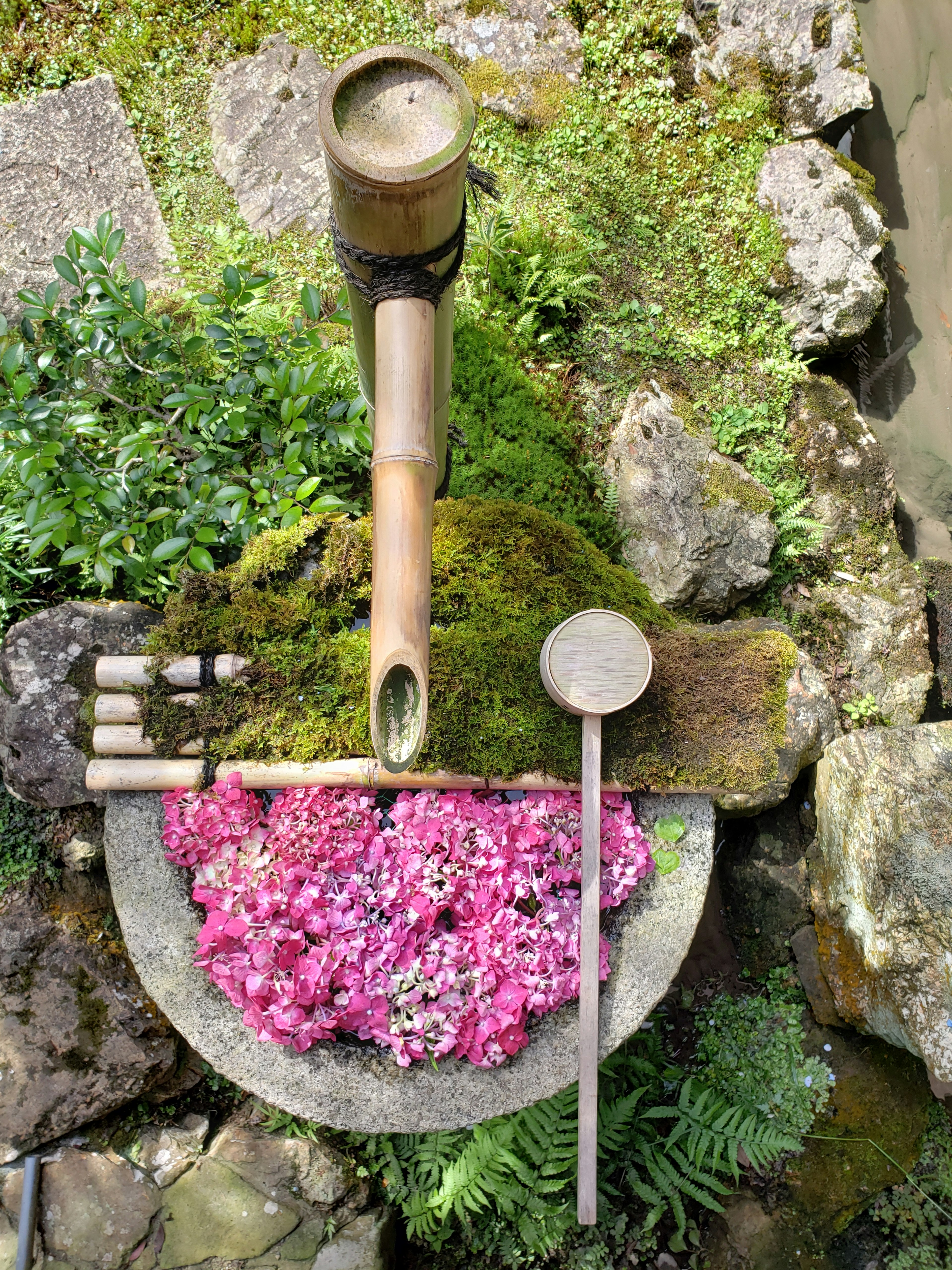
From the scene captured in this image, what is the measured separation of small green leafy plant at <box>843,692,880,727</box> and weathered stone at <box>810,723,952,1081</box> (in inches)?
20.2

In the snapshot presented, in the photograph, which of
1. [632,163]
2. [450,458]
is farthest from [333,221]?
[632,163]

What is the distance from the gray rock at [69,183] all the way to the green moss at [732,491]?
3340mm

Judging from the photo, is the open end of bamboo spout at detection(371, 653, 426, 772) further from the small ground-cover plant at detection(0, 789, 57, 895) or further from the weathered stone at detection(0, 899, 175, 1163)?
the small ground-cover plant at detection(0, 789, 57, 895)

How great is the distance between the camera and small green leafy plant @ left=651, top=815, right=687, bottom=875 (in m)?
2.85

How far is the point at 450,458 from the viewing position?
400 centimetres

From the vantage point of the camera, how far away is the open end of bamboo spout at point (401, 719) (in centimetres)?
169

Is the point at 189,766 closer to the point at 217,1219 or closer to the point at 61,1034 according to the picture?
the point at 61,1034

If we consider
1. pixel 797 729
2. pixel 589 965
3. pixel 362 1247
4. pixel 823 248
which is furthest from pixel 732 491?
pixel 362 1247

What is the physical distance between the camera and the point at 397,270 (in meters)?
1.84

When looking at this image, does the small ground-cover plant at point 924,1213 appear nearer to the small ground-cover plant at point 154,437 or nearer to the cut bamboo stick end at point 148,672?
the cut bamboo stick end at point 148,672

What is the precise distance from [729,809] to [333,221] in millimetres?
3020

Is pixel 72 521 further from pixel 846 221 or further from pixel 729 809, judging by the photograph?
pixel 846 221

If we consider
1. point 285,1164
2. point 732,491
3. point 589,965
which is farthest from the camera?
point 732,491

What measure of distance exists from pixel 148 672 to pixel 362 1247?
2.71m
